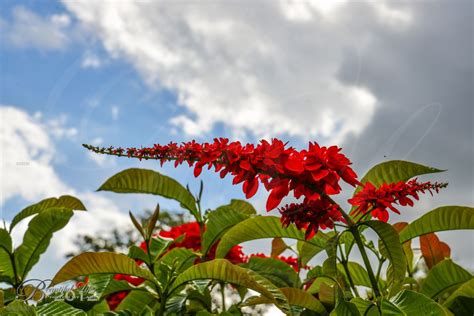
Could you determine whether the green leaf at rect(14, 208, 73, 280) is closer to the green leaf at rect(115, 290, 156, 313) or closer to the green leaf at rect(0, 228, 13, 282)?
the green leaf at rect(0, 228, 13, 282)

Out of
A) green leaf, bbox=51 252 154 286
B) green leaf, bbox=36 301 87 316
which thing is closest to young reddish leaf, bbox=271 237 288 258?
green leaf, bbox=51 252 154 286

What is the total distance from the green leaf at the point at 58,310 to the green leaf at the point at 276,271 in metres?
0.80

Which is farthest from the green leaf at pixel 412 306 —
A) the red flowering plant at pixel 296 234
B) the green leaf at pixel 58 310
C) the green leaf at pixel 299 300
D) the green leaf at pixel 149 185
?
the green leaf at pixel 149 185

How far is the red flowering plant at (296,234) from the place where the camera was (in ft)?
4.54

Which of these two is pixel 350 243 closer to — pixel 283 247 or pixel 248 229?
pixel 248 229

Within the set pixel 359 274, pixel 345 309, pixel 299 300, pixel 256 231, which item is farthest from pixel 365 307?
pixel 359 274

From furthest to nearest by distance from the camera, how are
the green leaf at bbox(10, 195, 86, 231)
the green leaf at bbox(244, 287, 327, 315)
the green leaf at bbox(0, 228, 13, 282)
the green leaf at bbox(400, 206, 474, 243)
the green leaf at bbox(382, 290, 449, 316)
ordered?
the green leaf at bbox(10, 195, 86, 231), the green leaf at bbox(0, 228, 13, 282), the green leaf at bbox(400, 206, 474, 243), the green leaf at bbox(244, 287, 327, 315), the green leaf at bbox(382, 290, 449, 316)

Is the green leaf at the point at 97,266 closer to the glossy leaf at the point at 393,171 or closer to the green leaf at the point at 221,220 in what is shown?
the green leaf at the point at 221,220

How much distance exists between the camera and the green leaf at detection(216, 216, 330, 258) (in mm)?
1773

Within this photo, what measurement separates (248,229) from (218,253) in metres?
0.16

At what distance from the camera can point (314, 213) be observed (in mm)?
1409

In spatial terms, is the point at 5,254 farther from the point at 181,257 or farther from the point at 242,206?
the point at 242,206

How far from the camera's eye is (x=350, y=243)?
186cm

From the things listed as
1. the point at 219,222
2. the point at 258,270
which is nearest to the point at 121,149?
the point at 219,222
